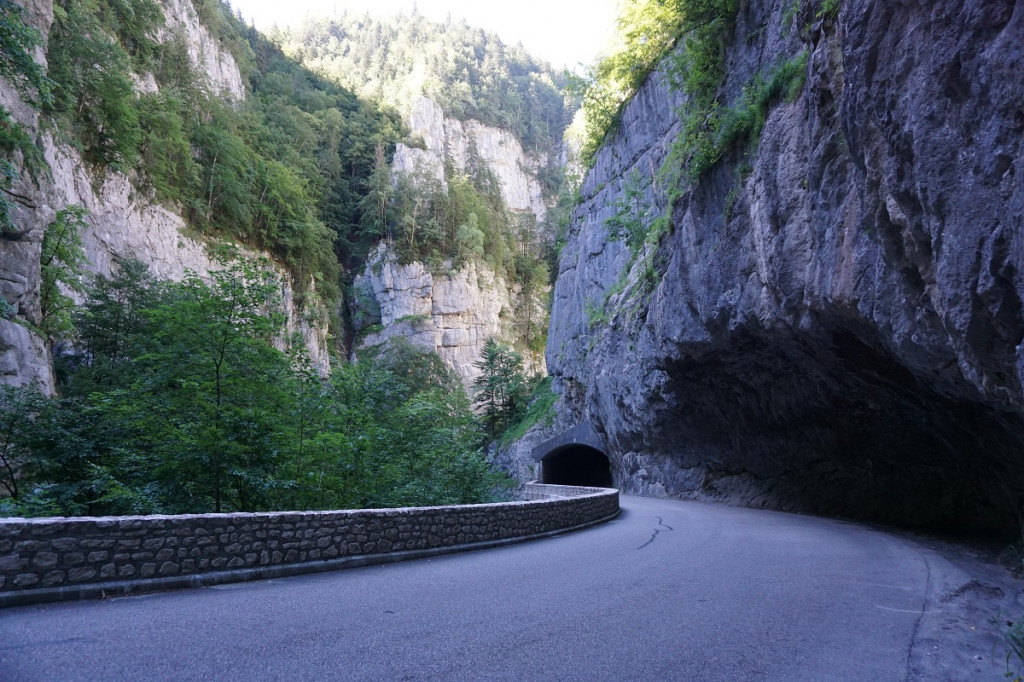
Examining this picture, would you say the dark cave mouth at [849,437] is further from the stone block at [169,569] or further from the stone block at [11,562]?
the stone block at [11,562]

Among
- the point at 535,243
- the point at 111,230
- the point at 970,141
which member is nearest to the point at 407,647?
the point at 970,141

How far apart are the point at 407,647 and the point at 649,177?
2347 cm

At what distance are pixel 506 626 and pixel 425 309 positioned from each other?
4750cm

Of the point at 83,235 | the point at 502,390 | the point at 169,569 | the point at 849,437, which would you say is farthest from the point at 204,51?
the point at 849,437

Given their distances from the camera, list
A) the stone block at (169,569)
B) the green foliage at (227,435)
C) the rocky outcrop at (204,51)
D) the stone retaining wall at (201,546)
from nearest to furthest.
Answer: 1. the stone retaining wall at (201,546)
2. the stone block at (169,569)
3. the green foliage at (227,435)
4. the rocky outcrop at (204,51)

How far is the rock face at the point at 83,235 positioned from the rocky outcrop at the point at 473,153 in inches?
1020

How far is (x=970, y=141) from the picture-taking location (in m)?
4.95

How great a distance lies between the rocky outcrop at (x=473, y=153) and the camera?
63.6 metres

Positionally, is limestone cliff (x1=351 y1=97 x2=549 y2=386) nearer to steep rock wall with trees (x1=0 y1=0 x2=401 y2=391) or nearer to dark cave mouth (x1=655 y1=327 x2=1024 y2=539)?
steep rock wall with trees (x1=0 y1=0 x2=401 y2=391)

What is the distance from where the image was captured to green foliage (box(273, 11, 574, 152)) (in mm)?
74438

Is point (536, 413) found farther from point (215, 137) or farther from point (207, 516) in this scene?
point (207, 516)

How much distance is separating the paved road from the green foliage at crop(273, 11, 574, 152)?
248ft

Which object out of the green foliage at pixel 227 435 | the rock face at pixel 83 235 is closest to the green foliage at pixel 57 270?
the rock face at pixel 83 235

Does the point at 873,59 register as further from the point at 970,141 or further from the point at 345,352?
the point at 345,352
